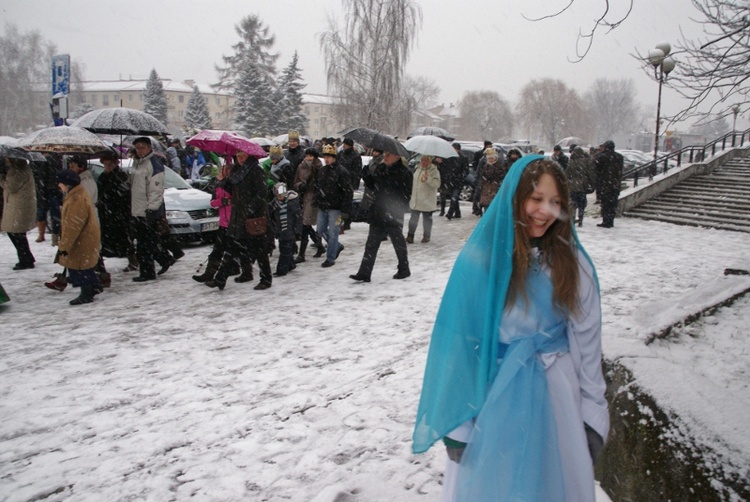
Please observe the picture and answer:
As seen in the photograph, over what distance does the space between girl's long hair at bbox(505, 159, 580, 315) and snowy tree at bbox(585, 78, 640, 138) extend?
101 metres

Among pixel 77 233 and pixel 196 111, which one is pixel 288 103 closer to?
pixel 196 111

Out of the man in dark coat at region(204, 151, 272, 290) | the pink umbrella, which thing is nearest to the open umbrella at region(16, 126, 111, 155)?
the pink umbrella

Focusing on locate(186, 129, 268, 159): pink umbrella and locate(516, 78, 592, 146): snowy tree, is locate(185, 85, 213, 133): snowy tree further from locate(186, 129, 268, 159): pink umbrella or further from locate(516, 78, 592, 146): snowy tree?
locate(186, 129, 268, 159): pink umbrella

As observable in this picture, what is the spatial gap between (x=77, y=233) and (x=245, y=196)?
2.10 meters

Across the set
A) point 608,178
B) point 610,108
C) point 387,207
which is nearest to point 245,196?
point 387,207

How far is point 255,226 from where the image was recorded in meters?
7.00

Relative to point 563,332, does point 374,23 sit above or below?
above

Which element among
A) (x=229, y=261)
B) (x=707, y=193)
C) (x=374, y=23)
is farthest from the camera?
(x=374, y=23)

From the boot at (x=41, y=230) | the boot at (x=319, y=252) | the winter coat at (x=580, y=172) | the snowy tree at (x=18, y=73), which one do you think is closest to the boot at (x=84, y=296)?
the boot at (x=319, y=252)

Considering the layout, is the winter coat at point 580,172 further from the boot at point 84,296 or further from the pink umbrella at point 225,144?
the boot at point 84,296

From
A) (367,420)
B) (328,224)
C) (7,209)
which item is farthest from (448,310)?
(7,209)

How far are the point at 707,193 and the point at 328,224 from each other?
1212 cm

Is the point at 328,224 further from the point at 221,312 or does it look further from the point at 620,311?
the point at 620,311

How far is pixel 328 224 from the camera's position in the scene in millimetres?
8789
